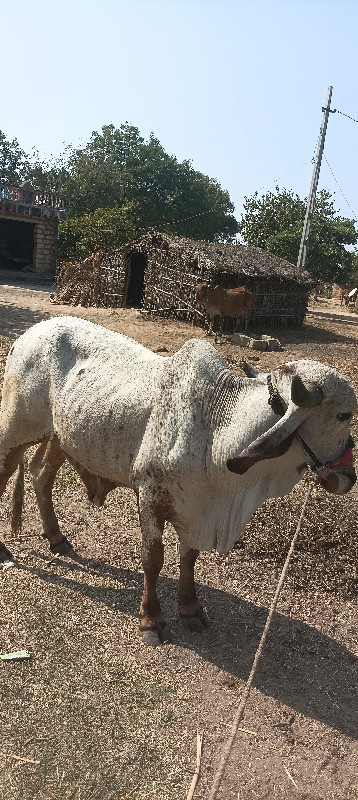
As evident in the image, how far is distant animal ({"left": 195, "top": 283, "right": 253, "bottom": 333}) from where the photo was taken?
1820cm

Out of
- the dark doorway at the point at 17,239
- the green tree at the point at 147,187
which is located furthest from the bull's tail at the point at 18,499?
the green tree at the point at 147,187

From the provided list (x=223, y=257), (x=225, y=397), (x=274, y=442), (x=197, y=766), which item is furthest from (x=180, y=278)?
(x=197, y=766)

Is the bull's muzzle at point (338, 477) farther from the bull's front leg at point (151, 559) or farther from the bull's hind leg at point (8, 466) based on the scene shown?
the bull's hind leg at point (8, 466)

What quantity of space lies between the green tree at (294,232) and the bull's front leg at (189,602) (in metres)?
29.4

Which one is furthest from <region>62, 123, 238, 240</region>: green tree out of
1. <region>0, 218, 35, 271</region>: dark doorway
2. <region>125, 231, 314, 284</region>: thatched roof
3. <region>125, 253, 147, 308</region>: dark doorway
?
<region>125, 231, 314, 284</region>: thatched roof

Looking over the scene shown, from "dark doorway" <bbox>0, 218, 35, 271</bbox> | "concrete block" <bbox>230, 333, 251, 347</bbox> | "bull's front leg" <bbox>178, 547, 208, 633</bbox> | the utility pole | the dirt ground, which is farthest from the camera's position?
"dark doorway" <bbox>0, 218, 35, 271</bbox>

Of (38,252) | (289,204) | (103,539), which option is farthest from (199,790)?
(289,204)

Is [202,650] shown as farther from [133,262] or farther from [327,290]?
[327,290]

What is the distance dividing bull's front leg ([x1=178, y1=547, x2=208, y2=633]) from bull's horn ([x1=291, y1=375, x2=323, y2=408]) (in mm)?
1455

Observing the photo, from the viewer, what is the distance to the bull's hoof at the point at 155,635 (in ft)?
13.0

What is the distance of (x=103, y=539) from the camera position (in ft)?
17.2

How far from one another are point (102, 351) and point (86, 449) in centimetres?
65

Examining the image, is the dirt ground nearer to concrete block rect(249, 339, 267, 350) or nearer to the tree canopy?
concrete block rect(249, 339, 267, 350)

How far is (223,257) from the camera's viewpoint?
1994cm
